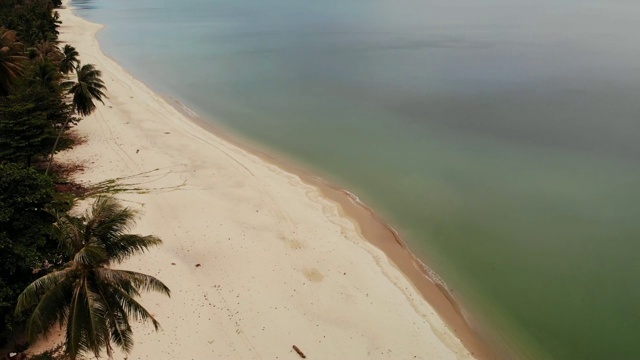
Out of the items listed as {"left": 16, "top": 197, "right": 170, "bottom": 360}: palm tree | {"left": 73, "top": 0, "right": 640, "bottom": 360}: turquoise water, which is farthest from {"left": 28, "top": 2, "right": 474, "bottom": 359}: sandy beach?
{"left": 16, "top": 197, "right": 170, "bottom": 360}: palm tree

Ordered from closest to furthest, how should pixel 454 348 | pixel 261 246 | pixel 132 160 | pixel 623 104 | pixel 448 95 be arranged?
1. pixel 454 348
2. pixel 261 246
3. pixel 132 160
4. pixel 623 104
5. pixel 448 95

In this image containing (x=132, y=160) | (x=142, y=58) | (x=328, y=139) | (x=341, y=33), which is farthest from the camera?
(x=341, y=33)

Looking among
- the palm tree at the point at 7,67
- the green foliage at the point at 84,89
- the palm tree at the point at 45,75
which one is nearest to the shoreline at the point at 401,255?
the green foliage at the point at 84,89

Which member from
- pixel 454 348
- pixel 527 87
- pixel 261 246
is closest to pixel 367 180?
pixel 261 246

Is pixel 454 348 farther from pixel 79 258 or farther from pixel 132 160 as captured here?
pixel 132 160

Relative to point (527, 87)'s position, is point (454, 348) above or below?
below

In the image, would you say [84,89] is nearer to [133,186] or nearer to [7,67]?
[7,67]

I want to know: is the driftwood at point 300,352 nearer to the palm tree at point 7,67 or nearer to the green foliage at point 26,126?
the green foliage at point 26,126

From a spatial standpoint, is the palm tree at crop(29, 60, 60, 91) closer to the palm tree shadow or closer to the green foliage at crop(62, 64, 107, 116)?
the green foliage at crop(62, 64, 107, 116)
